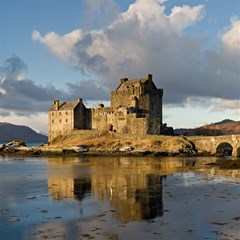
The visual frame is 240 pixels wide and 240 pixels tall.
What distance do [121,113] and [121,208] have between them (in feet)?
143

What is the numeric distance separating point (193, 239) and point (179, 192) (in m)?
8.35

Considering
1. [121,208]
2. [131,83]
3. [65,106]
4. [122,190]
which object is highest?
[131,83]

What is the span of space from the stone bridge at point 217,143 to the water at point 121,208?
2156cm

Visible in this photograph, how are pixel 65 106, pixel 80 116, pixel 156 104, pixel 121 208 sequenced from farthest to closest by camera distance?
pixel 65 106, pixel 80 116, pixel 156 104, pixel 121 208

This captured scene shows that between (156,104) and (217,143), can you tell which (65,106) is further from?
(217,143)

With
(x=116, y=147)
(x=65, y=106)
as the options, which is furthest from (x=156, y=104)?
(x=65, y=106)

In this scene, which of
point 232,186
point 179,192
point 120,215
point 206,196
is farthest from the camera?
point 232,186

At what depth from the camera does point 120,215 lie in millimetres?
14328

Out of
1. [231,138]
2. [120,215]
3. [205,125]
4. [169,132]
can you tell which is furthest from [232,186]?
[205,125]

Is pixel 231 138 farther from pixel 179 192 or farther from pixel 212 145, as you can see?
pixel 179 192

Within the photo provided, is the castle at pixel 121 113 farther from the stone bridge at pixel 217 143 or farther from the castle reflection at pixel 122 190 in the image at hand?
the castle reflection at pixel 122 190

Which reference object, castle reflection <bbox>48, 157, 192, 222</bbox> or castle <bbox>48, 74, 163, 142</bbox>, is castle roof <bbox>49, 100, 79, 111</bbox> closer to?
castle <bbox>48, 74, 163, 142</bbox>

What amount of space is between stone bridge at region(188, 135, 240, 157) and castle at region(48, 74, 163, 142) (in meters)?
8.04

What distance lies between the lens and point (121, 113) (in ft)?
194
